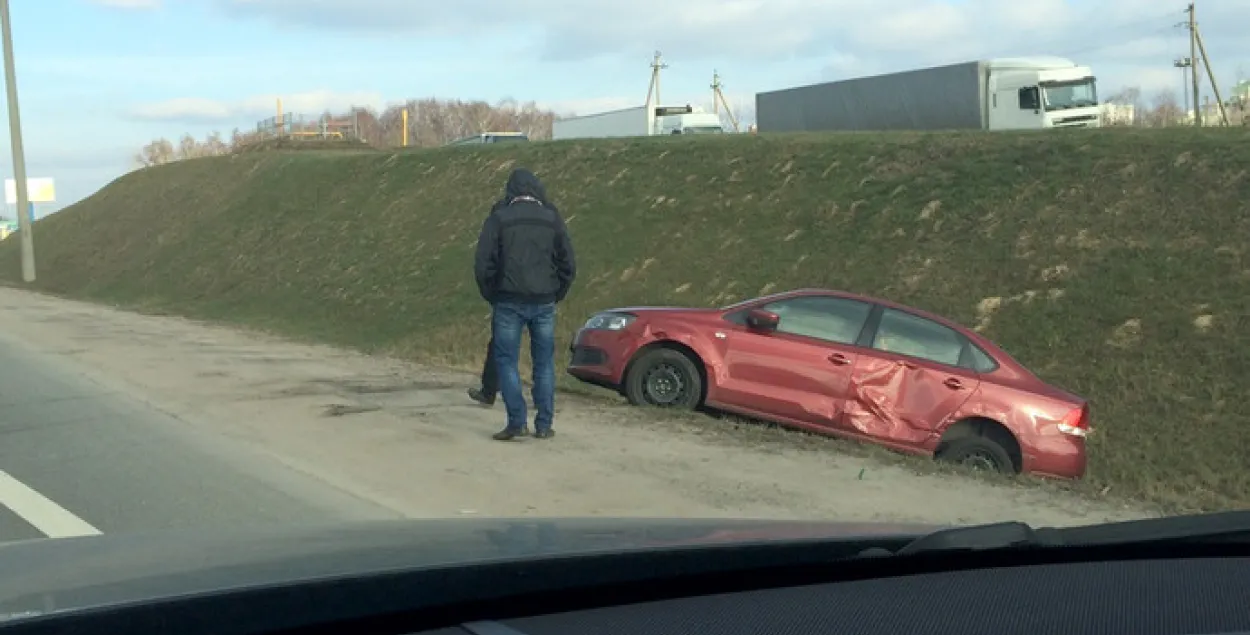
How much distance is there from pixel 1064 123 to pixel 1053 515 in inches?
1139

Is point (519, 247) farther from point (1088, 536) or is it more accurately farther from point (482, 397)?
point (1088, 536)

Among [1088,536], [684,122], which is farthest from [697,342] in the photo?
[684,122]

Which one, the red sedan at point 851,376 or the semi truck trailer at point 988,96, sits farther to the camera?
the semi truck trailer at point 988,96

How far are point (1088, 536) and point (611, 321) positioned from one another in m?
7.83

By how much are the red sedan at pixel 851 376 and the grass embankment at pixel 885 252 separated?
88 cm

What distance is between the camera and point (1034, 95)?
33062mm

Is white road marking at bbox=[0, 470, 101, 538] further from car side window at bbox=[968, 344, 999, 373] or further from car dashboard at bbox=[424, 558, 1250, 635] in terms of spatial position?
car side window at bbox=[968, 344, 999, 373]

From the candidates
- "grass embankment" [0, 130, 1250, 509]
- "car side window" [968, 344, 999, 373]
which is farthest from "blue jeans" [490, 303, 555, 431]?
"grass embankment" [0, 130, 1250, 509]

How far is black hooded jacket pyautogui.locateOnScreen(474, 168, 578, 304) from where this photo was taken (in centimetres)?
851

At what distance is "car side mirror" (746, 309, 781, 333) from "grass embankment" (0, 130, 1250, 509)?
9.58 ft

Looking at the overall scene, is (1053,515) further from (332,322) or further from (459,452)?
(332,322)

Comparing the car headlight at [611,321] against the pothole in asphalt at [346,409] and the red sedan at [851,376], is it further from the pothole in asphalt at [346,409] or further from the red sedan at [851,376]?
the pothole in asphalt at [346,409]

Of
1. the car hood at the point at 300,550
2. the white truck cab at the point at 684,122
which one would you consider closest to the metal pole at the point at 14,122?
the white truck cab at the point at 684,122

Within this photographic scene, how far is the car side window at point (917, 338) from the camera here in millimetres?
9617
